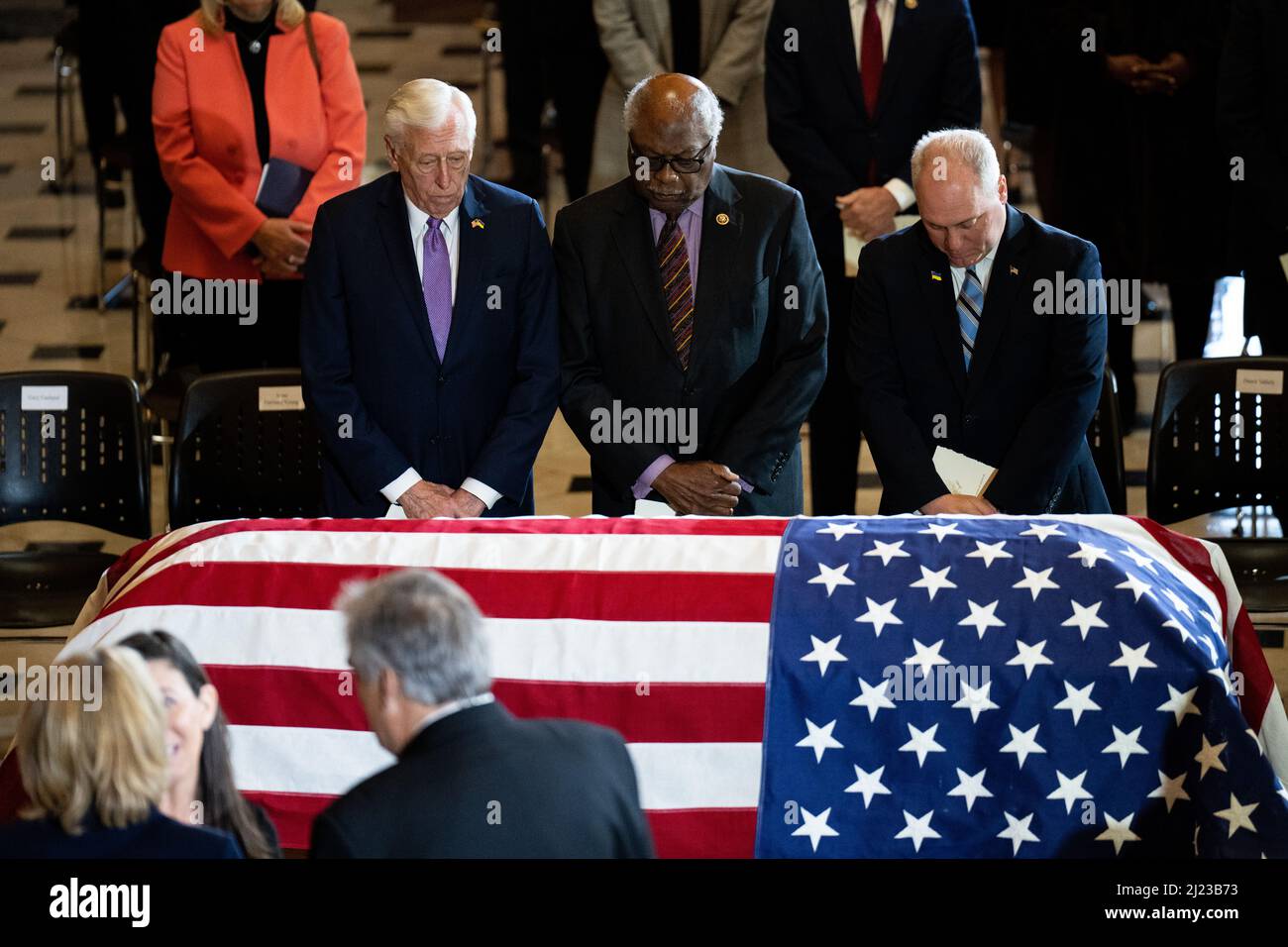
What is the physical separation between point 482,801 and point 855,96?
369 centimetres

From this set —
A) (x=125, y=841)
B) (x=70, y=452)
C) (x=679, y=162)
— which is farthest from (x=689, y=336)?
(x=125, y=841)

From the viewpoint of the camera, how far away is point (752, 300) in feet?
15.5

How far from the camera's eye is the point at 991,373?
462 cm

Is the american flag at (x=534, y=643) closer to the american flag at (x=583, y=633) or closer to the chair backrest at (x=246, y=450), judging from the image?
the american flag at (x=583, y=633)

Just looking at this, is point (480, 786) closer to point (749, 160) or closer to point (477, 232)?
point (477, 232)

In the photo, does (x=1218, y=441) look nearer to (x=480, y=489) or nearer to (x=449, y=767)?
(x=480, y=489)

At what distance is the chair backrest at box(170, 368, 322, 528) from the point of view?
199 inches

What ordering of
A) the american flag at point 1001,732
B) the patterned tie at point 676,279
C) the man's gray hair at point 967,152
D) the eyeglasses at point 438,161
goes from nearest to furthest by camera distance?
1. the american flag at point 1001,732
2. the man's gray hair at point 967,152
3. the eyeglasses at point 438,161
4. the patterned tie at point 676,279

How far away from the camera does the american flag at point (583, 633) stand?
363 cm

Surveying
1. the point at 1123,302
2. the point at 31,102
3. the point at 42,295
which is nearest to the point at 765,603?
the point at 1123,302

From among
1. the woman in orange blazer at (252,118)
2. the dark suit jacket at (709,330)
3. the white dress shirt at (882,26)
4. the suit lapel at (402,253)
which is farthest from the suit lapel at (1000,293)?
the woman in orange blazer at (252,118)

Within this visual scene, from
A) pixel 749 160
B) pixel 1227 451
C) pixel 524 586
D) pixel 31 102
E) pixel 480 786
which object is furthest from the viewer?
pixel 31 102

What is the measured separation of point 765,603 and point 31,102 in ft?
31.7

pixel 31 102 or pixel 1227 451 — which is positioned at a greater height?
pixel 31 102
